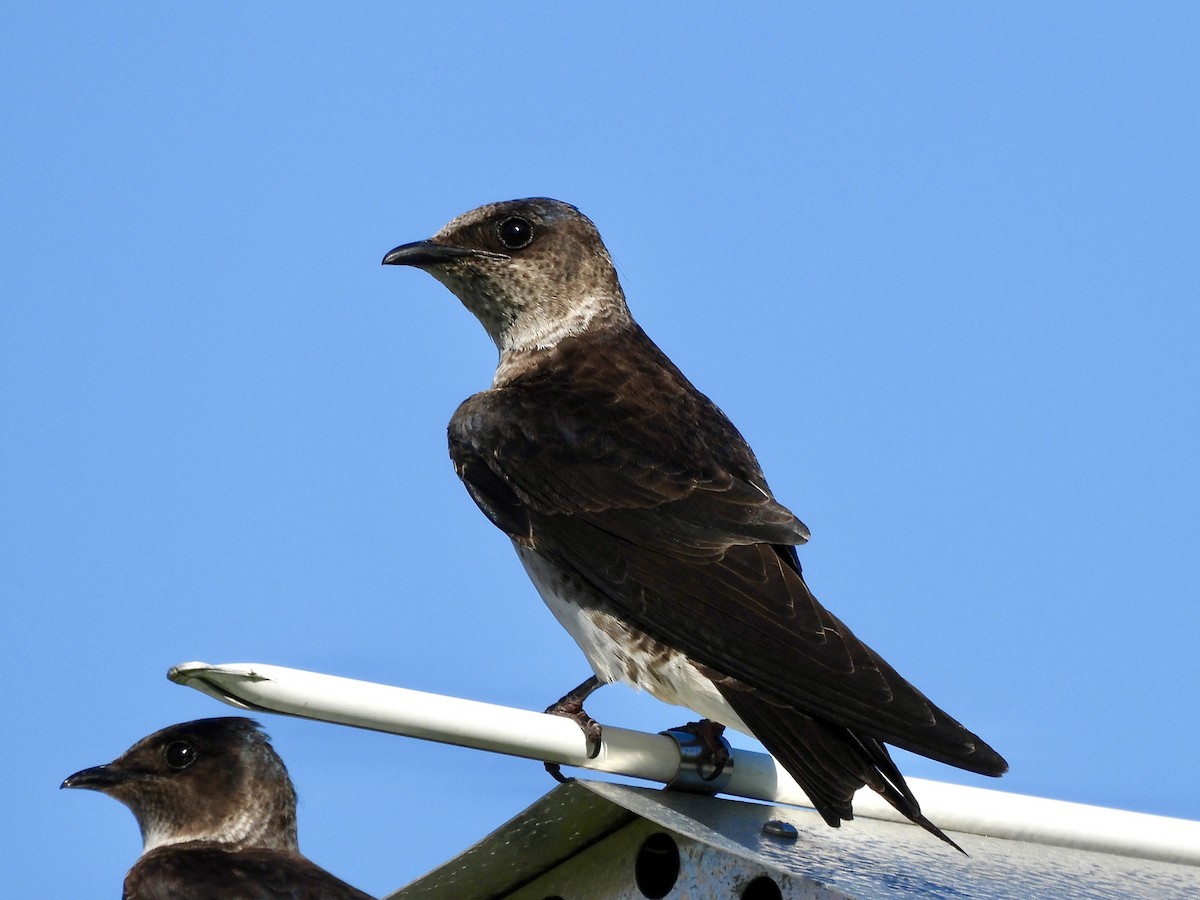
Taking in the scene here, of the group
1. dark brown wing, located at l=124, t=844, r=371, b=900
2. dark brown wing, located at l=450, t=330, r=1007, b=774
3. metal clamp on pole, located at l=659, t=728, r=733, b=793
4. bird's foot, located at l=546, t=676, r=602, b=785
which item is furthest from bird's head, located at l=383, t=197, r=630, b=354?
dark brown wing, located at l=124, t=844, r=371, b=900

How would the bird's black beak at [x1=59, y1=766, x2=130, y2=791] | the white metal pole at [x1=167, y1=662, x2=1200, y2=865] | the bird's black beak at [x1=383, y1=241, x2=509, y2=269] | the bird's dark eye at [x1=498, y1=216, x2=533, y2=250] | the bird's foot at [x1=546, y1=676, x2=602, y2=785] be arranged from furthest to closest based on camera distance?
1. the bird's dark eye at [x1=498, y1=216, x2=533, y2=250]
2. the bird's black beak at [x1=383, y1=241, x2=509, y2=269]
3. the bird's black beak at [x1=59, y1=766, x2=130, y2=791]
4. the bird's foot at [x1=546, y1=676, x2=602, y2=785]
5. the white metal pole at [x1=167, y1=662, x2=1200, y2=865]

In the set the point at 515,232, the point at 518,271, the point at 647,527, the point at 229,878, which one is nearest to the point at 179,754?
the point at 229,878

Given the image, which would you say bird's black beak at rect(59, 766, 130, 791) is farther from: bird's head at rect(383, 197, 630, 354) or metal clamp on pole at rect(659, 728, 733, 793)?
bird's head at rect(383, 197, 630, 354)

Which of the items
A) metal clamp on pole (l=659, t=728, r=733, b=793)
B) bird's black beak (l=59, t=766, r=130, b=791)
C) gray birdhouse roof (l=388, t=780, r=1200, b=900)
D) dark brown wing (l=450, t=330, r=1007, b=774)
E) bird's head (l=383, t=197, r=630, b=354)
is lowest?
gray birdhouse roof (l=388, t=780, r=1200, b=900)

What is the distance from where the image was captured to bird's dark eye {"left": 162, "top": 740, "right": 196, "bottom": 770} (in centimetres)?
417

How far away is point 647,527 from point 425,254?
135 cm

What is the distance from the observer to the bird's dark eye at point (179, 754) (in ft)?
13.7

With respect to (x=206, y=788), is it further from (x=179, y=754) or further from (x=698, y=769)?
(x=698, y=769)

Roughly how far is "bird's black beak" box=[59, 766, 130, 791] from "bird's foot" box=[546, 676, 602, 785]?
102 centimetres

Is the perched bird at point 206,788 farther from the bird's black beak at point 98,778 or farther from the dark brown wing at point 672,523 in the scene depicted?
the dark brown wing at point 672,523

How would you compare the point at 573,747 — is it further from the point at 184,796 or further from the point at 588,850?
the point at 184,796

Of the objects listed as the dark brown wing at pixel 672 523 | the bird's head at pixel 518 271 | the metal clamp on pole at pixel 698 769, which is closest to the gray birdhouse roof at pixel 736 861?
the metal clamp on pole at pixel 698 769

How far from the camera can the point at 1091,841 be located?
3891 millimetres

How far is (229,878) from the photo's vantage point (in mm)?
3525
